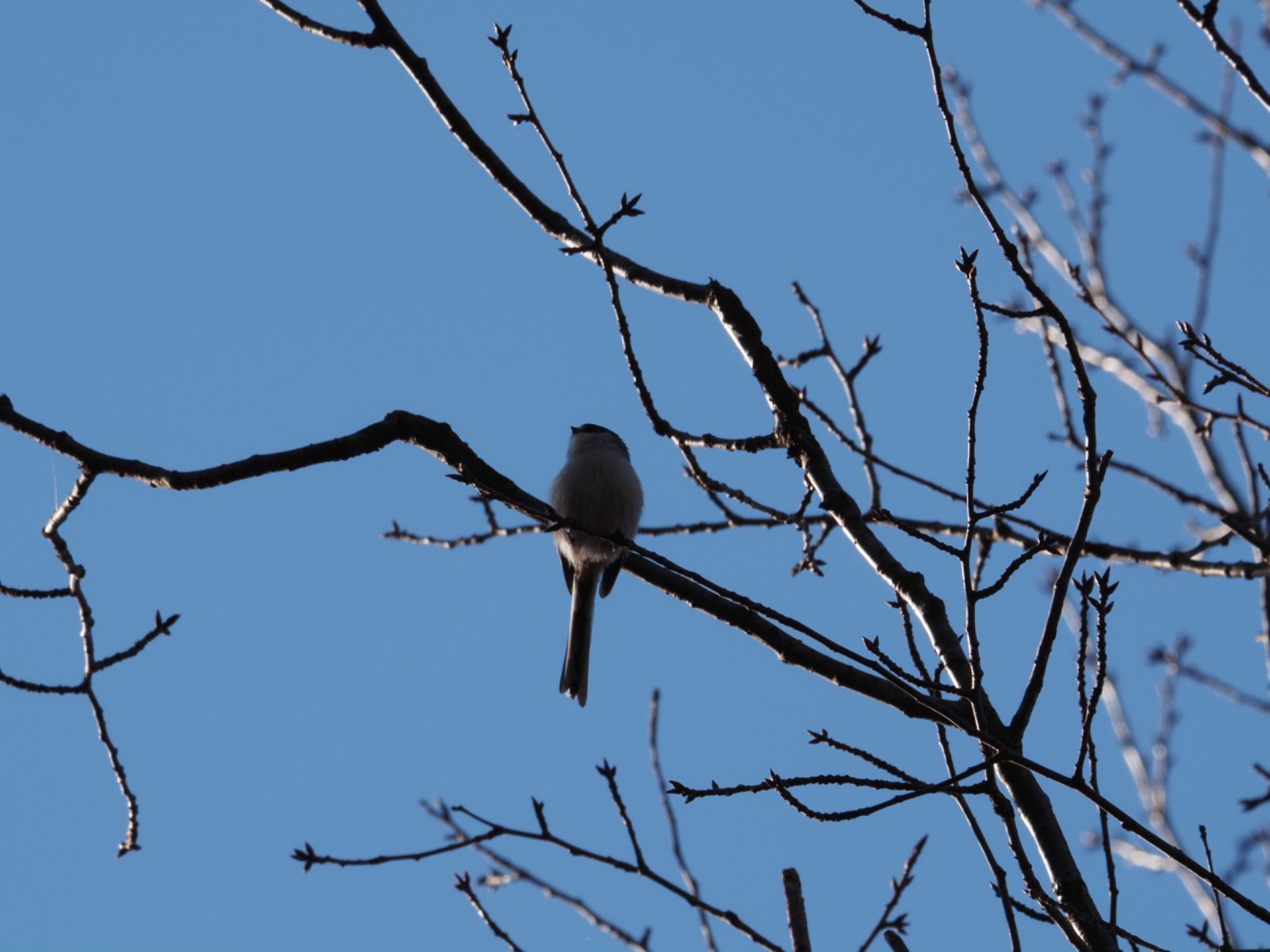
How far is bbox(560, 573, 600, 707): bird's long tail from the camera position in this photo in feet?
17.8

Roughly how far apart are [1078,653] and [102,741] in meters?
2.40

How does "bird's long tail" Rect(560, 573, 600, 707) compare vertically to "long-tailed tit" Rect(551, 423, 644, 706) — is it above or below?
below

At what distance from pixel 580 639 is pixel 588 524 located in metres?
0.52

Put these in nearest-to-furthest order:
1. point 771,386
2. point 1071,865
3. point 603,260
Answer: point 1071,865 → point 603,260 → point 771,386

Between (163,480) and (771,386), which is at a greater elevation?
(771,386)

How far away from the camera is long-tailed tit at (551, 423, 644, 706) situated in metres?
5.55

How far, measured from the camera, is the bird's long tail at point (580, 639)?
17.8 feet

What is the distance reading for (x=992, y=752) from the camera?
2.56 metres

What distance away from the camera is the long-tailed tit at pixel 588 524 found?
5.55 meters

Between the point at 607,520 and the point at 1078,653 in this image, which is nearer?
the point at 1078,653

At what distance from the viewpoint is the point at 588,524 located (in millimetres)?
5703

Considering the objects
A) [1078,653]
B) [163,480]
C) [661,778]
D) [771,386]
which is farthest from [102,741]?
[1078,653]

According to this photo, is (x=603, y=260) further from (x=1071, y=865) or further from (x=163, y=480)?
(x=1071, y=865)

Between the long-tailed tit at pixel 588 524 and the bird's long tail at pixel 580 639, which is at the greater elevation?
the long-tailed tit at pixel 588 524
